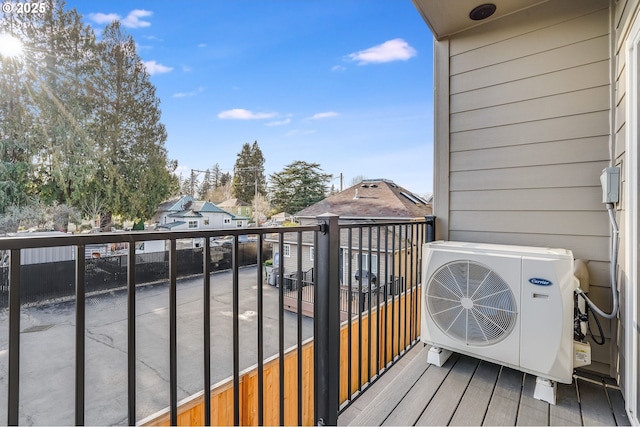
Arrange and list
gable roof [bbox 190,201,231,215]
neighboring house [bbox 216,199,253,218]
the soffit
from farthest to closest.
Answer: neighboring house [bbox 216,199,253,218] → gable roof [bbox 190,201,231,215] → the soffit

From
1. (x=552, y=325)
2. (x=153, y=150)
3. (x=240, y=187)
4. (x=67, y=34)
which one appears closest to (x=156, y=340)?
(x=552, y=325)

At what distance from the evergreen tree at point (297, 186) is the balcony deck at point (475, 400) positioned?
45.8ft

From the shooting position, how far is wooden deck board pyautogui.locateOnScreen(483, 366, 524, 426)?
1.21 m

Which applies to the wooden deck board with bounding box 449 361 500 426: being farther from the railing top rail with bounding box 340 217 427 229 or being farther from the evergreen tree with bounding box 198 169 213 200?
the evergreen tree with bounding box 198 169 213 200

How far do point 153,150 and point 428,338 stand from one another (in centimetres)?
1294

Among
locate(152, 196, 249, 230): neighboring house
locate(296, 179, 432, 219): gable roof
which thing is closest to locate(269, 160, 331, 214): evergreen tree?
locate(152, 196, 249, 230): neighboring house

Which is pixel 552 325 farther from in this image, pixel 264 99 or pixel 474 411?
pixel 264 99

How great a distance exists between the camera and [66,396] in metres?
3.71

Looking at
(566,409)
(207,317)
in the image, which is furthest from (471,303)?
(207,317)

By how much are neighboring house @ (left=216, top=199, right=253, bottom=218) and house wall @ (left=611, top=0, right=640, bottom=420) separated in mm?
14415

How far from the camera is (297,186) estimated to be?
16.3 m

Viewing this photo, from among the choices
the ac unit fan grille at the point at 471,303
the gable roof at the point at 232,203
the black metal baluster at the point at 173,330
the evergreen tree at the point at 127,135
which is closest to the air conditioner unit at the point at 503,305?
the ac unit fan grille at the point at 471,303

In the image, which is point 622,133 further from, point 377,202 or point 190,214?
point 190,214

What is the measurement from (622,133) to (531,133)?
1.41ft
